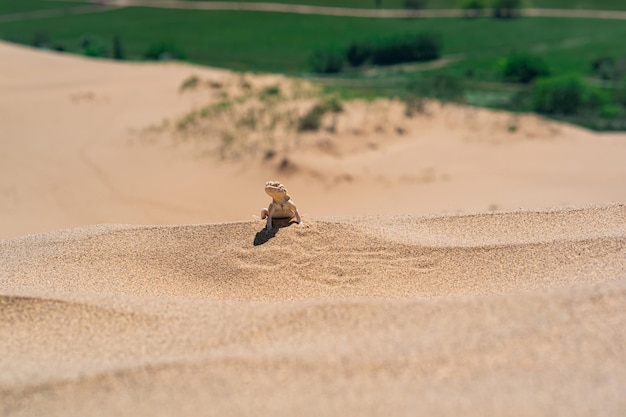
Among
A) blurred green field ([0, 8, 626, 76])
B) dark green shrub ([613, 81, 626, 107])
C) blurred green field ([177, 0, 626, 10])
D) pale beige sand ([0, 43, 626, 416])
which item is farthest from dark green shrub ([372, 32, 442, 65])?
pale beige sand ([0, 43, 626, 416])

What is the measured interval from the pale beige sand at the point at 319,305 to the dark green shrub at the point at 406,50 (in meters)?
28.6

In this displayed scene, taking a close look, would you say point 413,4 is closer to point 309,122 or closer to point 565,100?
point 565,100

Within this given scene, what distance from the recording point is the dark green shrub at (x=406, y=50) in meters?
42.3

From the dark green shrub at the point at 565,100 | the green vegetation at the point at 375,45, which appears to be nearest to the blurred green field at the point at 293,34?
the green vegetation at the point at 375,45

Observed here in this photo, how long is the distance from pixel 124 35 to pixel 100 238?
44.9m

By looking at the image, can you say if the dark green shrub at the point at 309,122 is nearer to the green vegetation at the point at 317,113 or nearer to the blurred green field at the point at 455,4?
the green vegetation at the point at 317,113

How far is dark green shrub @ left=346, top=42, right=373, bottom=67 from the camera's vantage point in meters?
41.8

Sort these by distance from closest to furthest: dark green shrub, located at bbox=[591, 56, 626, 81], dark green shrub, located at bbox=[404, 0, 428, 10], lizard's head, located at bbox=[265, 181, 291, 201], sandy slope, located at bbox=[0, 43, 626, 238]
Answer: lizard's head, located at bbox=[265, 181, 291, 201]
sandy slope, located at bbox=[0, 43, 626, 238]
dark green shrub, located at bbox=[591, 56, 626, 81]
dark green shrub, located at bbox=[404, 0, 428, 10]

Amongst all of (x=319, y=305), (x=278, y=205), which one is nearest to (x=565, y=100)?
(x=278, y=205)

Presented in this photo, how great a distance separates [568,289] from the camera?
6770 millimetres

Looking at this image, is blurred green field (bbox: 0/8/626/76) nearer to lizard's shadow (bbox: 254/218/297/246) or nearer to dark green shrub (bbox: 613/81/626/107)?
dark green shrub (bbox: 613/81/626/107)

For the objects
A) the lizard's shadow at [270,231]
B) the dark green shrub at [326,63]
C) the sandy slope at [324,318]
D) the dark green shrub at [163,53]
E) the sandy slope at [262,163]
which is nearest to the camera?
the sandy slope at [324,318]

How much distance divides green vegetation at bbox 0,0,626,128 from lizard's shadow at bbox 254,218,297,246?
1329cm

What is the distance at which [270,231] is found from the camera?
27.7ft
